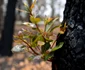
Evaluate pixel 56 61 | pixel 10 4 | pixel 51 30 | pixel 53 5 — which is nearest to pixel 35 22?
pixel 51 30

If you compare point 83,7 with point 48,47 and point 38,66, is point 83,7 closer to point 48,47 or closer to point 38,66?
point 48,47

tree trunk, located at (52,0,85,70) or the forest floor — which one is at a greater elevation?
tree trunk, located at (52,0,85,70)

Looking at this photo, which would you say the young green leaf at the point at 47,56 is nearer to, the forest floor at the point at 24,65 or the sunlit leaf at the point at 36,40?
the sunlit leaf at the point at 36,40

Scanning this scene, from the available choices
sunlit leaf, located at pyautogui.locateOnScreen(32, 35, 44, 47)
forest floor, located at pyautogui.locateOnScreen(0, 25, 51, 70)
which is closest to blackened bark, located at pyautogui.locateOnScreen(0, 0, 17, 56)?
forest floor, located at pyautogui.locateOnScreen(0, 25, 51, 70)

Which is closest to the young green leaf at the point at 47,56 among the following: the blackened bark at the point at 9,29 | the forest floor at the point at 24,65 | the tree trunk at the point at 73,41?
the tree trunk at the point at 73,41

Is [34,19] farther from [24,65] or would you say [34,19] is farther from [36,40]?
[24,65]

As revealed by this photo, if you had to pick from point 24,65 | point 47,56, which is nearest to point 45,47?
point 47,56

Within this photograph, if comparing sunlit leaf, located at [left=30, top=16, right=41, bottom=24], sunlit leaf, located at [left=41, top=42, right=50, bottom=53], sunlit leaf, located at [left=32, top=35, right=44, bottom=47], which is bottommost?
sunlit leaf, located at [left=41, top=42, right=50, bottom=53]

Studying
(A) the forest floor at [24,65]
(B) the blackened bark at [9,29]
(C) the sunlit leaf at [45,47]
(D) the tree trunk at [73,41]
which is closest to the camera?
(D) the tree trunk at [73,41]

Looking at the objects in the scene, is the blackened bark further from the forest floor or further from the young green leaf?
the young green leaf
